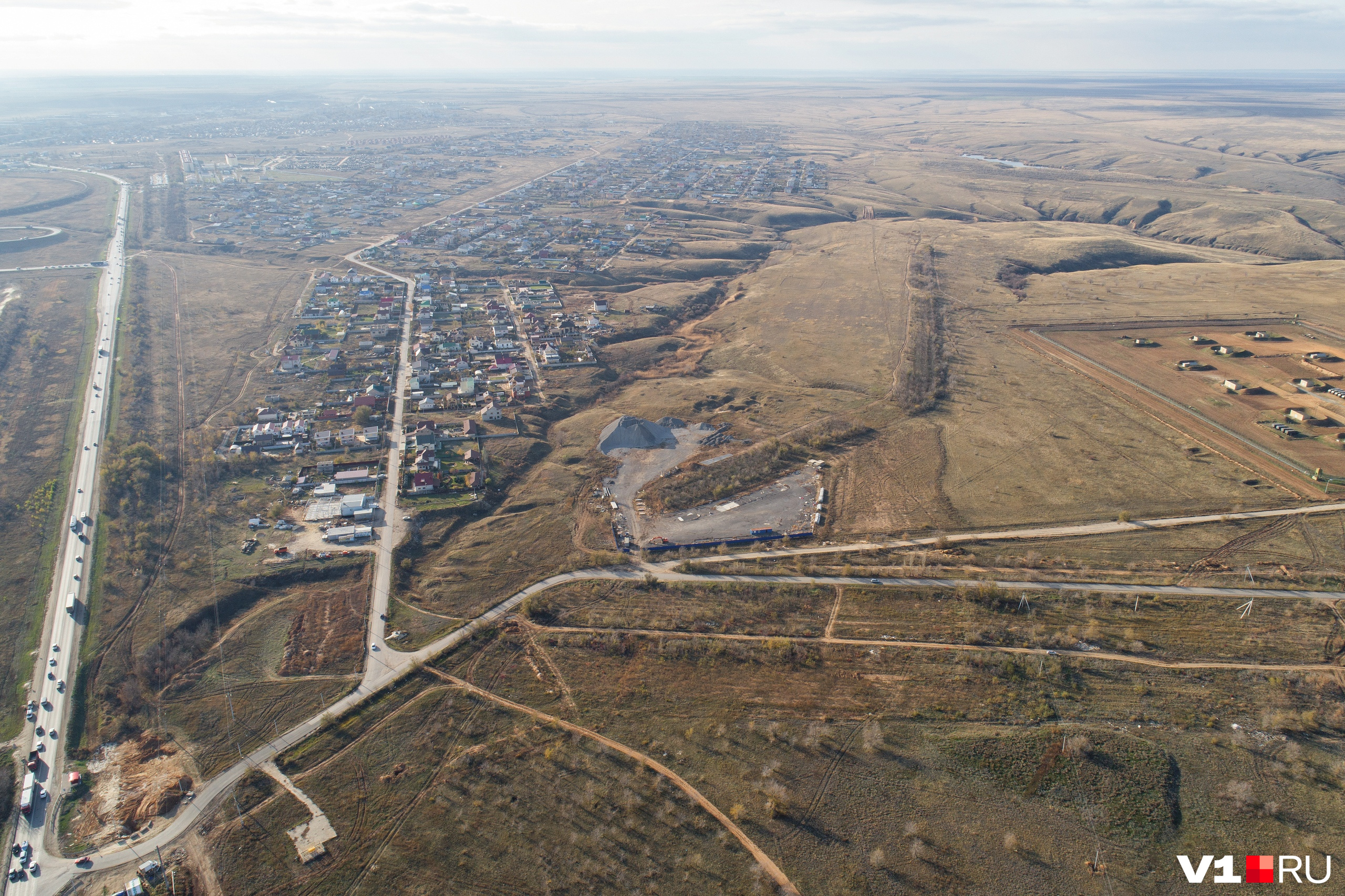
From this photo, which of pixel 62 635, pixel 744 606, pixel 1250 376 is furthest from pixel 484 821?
pixel 1250 376

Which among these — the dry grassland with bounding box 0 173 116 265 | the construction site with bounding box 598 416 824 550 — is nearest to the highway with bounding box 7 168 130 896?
the construction site with bounding box 598 416 824 550

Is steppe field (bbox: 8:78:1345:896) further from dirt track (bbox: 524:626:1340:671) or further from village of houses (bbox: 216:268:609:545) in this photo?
village of houses (bbox: 216:268:609:545)

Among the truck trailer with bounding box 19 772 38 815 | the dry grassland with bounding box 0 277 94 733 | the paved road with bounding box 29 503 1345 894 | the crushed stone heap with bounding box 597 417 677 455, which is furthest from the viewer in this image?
the crushed stone heap with bounding box 597 417 677 455

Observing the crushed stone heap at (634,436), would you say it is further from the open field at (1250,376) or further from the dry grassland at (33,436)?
the open field at (1250,376)

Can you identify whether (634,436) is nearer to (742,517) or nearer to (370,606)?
(742,517)

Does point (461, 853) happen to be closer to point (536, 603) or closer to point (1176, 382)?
point (536, 603)
